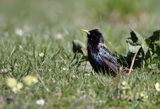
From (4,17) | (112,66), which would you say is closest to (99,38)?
(112,66)

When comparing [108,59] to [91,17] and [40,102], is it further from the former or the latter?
[91,17]

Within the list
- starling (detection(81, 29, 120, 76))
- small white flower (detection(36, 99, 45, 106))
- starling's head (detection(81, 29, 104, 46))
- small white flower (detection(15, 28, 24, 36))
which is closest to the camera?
small white flower (detection(36, 99, 45, 106))

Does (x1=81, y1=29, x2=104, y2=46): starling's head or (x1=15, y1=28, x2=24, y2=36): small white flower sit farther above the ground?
(x1=81, y1=29, x2=104, y2=46): starling's head

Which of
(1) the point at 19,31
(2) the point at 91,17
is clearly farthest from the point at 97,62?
(2) the point at 91,17

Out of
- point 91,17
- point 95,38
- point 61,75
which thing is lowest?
point 91,17

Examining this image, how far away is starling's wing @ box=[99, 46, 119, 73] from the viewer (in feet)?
22.3

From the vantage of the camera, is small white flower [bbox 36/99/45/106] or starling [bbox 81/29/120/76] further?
starling [bbox 81/29/120/76]

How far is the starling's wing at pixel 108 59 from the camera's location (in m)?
6.79

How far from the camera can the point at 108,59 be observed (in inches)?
269

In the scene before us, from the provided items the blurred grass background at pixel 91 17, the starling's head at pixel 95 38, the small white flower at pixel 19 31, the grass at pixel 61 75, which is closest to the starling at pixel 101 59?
the starling's head at pixel 95 38

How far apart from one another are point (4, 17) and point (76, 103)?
865 centimetres

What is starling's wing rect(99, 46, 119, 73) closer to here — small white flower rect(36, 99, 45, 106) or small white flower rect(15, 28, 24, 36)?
small white flower rect(36, 99, 45, 106)

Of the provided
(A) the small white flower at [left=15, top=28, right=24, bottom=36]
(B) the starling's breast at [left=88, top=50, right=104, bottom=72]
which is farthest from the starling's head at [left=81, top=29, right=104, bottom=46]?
(A) the small white flower at [left=15, top=28, right=24, bottom=36]

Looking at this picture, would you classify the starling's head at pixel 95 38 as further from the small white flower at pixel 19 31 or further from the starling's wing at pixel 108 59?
the small white flower at pixel 19 31
